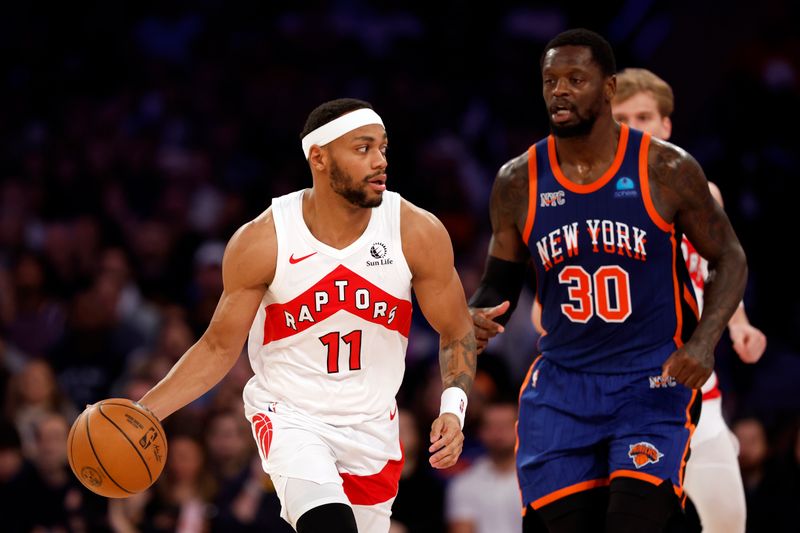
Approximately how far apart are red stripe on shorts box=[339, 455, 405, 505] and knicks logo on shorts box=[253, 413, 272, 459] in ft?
1.07

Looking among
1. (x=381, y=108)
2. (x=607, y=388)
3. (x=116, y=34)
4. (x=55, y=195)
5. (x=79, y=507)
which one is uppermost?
(x=116, y=34)

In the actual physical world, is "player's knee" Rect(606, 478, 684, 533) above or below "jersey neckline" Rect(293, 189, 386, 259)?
below

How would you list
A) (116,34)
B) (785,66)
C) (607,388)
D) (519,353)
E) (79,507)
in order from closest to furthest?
(607,388), (79,507), (519,353), (785,66), (116,34)

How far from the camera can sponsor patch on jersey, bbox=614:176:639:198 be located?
5.19 m

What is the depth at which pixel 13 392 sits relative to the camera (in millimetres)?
9719

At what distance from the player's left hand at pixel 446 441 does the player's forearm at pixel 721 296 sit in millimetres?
988

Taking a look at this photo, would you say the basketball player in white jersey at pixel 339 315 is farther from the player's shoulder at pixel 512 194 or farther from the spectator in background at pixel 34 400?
the spectator in background at pixel 34 400

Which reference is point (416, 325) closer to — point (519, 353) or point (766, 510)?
point (519, 353)

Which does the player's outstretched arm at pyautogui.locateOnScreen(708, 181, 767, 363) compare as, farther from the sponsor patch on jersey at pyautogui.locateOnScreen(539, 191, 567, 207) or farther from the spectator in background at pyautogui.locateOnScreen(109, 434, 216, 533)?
the spectator in background at pyautogui.locateOnScreen(109, 434, 216, 533)

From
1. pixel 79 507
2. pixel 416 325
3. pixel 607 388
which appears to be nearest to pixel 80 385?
pixel 79 507

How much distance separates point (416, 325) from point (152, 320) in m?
2.23

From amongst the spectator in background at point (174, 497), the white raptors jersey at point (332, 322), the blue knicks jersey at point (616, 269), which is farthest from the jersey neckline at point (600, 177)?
the spectator in background at point (174, 497)

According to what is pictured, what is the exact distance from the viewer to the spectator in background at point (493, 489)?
8.02m

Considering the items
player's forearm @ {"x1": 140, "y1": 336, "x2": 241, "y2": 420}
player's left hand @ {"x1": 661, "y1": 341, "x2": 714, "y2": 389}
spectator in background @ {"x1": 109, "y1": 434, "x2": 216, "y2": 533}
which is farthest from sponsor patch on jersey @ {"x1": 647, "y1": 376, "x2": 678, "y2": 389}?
spectator in background @ {"x1": 109, "y1": 434, "x2": 216, "y2": 533}
